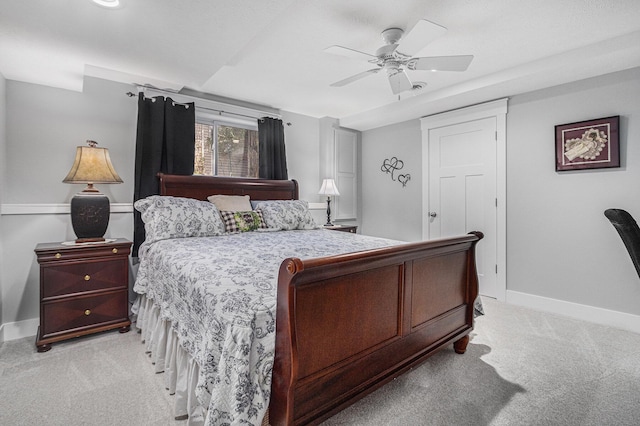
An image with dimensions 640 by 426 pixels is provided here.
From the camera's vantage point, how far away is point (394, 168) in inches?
189

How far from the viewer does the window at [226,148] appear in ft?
12.4

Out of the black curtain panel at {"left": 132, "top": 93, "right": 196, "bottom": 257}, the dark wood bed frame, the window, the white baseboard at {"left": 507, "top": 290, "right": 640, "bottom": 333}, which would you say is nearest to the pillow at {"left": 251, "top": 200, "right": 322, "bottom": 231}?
the window

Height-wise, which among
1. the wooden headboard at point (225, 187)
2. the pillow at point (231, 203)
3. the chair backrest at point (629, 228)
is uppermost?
the wooden headboard at point (225, 187)

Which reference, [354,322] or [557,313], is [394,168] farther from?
[354,322]

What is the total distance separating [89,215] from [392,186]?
3.77 metres

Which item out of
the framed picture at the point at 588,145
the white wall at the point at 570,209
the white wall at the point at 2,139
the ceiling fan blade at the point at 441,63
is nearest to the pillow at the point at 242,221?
the white wall at the point at 2,139

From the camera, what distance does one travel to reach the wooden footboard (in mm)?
1241

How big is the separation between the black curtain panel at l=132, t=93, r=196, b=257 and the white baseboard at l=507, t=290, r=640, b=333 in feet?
12.8

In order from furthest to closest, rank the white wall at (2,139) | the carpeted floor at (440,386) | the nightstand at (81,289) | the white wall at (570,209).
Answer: the white wall at (570,209) → the white wall at (2,139) → the nightstand at (81,289) → the carpeted floor at (440,386)

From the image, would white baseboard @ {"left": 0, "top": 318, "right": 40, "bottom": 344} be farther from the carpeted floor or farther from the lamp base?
the lamp base

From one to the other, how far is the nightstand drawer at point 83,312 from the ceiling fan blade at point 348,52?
2.61 meters

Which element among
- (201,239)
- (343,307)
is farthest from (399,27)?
(201,239)

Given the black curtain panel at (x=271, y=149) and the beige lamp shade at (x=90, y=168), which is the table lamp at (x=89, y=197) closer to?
the beige lamp shade at (x=90, y=168)

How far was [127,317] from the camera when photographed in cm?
275
